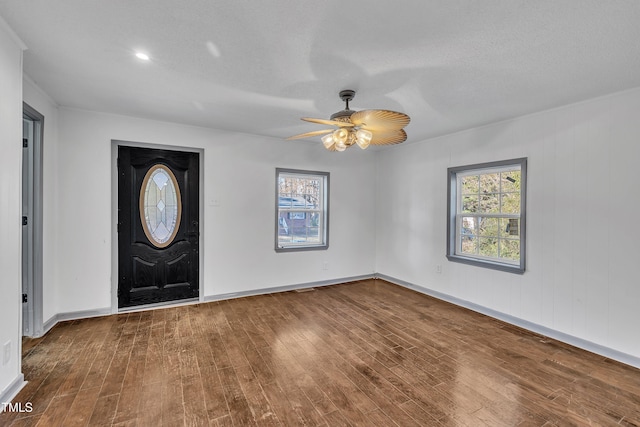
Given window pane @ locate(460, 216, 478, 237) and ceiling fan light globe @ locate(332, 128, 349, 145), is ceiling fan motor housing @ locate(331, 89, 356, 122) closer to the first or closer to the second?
ceiling fan light globe @ locate(332, 128, 349, 145)

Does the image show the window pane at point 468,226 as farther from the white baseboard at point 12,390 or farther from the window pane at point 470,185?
the white baseboard at point 12,390

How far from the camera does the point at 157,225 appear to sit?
13.0ft

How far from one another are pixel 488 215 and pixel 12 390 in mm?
4985

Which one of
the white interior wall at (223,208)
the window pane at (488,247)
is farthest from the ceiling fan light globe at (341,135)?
the window pane at (488,247)

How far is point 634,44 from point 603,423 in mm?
2508

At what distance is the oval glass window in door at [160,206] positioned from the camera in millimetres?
3902

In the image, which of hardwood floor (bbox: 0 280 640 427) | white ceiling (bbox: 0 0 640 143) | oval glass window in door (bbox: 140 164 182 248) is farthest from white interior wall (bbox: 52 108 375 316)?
hardwood floor (bbox: 0 280 640 427)

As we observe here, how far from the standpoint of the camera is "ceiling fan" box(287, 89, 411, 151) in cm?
228

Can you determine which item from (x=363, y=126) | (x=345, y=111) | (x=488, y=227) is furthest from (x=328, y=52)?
(x=488, y=227)

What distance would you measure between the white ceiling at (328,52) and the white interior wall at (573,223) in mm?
325

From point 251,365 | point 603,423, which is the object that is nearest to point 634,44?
point 603,423

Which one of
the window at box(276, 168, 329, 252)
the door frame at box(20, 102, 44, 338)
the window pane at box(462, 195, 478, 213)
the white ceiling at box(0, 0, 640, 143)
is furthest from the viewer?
the window at box(276, 168, 329, 252)

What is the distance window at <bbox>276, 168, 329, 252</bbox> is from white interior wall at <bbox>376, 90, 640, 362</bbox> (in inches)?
79.3

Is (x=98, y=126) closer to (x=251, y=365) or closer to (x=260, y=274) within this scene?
(x=260, y=274)
